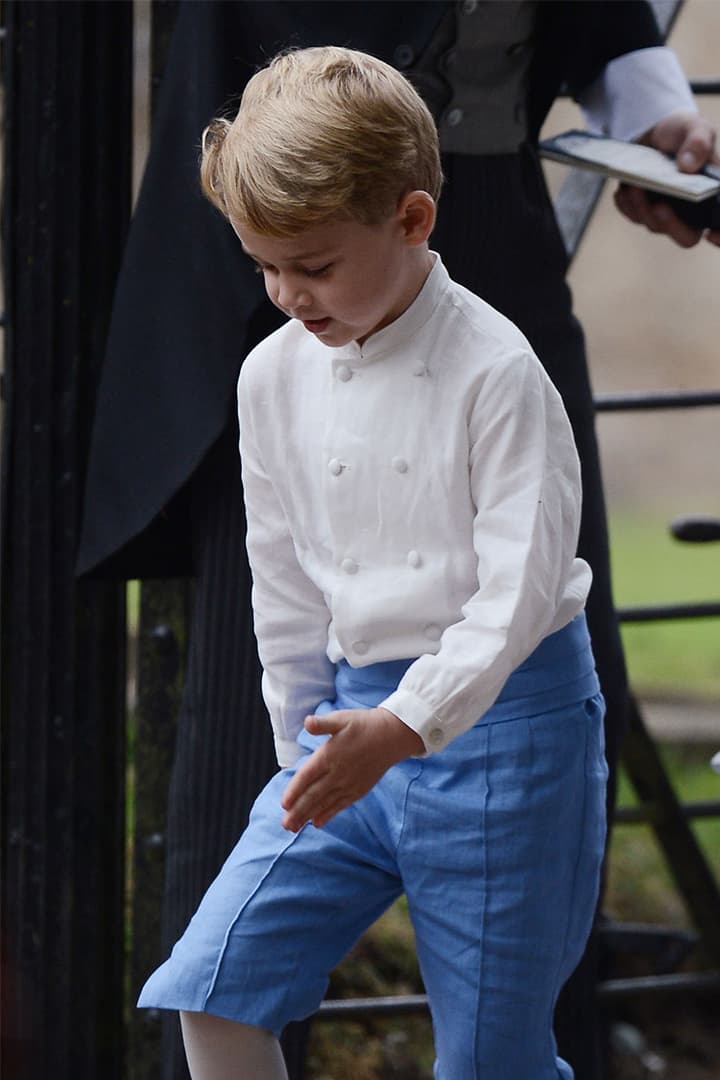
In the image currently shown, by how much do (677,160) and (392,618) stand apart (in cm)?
73

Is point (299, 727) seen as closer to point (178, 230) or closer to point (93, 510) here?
point (93, 510)

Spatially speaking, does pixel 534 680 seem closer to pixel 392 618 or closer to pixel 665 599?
pixel 392 618

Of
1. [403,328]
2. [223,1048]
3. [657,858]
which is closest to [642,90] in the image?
[403,328]

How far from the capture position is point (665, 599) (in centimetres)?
686

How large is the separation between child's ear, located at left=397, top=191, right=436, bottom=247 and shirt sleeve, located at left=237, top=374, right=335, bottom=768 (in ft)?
0.97

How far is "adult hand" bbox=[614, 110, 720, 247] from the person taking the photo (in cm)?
→ 197

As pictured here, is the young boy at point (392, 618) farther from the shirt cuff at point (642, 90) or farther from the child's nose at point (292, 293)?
the shirt cuff at point (642, 90)

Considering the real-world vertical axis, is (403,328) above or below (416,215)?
below

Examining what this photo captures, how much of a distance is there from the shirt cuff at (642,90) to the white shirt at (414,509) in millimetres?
599

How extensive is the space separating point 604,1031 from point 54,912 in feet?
3.63

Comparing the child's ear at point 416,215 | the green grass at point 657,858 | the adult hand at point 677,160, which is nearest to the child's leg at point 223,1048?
the child's ear at point 416,215

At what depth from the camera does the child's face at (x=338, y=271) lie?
1.44 metres

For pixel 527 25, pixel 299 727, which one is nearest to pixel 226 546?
pixel 299 727

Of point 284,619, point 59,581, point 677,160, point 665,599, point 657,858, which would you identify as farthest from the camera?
point 665,599
